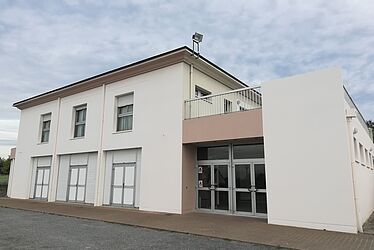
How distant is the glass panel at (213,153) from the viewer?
1197cm

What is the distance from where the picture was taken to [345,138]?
8195 millimetres

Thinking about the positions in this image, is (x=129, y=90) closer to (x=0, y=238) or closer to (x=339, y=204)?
(x=0, y=238)

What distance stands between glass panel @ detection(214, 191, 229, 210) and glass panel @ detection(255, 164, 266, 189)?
139cm

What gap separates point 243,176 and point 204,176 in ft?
5.92

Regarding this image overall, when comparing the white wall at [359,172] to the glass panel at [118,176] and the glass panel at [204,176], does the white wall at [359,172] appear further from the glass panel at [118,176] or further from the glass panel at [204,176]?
the glass panel at [118,176]

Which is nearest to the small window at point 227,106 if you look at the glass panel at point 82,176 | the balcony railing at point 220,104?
the balcony railing at point 220,104

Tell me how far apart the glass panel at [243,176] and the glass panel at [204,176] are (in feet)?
4.28

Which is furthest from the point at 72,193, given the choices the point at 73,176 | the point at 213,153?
the point at 213,153

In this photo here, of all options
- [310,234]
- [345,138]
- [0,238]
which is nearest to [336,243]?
[310,234]

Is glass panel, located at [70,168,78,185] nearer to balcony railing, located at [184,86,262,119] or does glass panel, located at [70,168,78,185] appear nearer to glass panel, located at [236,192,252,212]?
balcony railing, located at [184,86,262,119]

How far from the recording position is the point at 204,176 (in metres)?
12.3

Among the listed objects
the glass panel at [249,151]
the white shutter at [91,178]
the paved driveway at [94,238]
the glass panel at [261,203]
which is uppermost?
the glass panel at [249,151]

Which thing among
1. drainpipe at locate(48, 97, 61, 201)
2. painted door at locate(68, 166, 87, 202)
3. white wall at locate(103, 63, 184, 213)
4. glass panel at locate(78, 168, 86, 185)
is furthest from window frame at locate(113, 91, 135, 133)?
drainpipe at locate(48, 97, 61, 201)

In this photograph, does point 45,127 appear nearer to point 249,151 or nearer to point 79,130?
point 79,130
